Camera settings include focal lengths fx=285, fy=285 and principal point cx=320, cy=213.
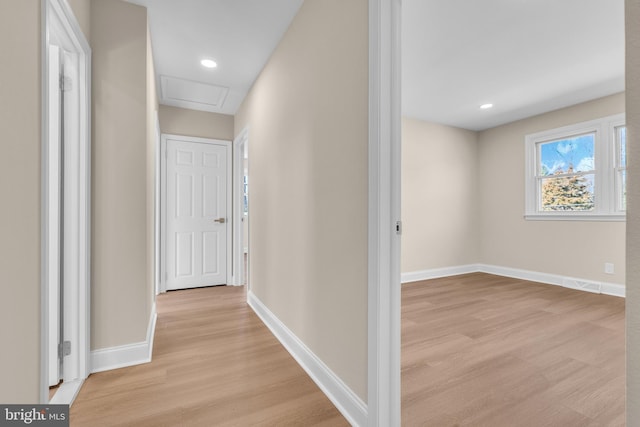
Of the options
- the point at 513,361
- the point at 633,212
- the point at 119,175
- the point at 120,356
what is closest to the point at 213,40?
the point at 119,175

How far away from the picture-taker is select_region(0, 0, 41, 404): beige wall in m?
0.92

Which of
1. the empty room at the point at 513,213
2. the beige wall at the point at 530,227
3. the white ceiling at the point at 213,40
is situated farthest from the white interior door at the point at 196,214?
the beige wall at the point at 530,227

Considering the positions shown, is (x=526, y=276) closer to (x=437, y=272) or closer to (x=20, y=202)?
(x=437, y=272)

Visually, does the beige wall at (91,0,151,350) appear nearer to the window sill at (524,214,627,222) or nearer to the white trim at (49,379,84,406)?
the white trim at (49,379,84,406)

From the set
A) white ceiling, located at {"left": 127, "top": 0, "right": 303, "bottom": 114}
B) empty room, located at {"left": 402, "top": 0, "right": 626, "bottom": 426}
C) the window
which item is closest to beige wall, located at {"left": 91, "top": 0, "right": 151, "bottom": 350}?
white ceiling, located at {"left": 127, "top": 0, "right": 303, "bottom": 114}

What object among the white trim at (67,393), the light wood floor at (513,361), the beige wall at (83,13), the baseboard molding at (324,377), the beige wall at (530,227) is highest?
the beige wall at (83,13)

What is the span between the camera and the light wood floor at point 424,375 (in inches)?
58.1

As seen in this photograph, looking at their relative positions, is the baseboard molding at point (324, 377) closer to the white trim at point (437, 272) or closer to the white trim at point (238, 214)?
the white trim at point (238, 214)

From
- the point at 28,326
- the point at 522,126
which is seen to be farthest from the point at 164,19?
the point at 522,126

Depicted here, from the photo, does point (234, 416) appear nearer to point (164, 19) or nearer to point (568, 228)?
point (164, 19)

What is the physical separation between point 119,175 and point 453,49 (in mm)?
2985

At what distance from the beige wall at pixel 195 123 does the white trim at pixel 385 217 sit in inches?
132

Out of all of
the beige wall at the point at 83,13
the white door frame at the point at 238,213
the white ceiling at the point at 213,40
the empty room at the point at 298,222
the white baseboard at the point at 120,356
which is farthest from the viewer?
the white door frame at the point at 238,213

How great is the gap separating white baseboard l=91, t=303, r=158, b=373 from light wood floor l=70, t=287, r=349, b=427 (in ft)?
0.18
